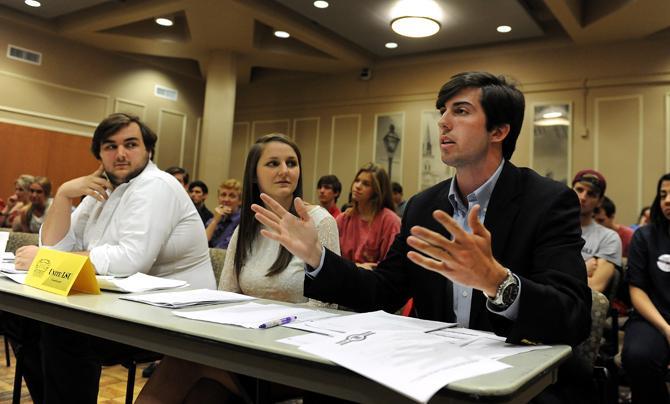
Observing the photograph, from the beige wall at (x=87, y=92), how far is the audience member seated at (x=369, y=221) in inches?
220

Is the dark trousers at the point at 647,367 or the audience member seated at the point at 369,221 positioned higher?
the audience member seated at the point at 369,221

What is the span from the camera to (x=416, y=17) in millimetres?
5883

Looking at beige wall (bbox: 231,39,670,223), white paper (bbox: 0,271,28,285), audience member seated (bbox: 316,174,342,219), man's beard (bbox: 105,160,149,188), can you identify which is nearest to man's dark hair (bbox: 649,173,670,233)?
man's beard (bbox: 105,160,149,188)

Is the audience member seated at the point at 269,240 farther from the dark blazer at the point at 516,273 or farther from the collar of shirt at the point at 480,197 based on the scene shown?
the collar of shirt at the point at 480,197

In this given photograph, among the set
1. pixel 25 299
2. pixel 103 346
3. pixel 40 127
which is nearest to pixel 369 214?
pixel 103 346

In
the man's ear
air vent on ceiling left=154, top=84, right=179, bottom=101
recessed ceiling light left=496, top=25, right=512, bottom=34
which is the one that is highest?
recessed ceiling light left=496, top=25, right=512, bottom=34

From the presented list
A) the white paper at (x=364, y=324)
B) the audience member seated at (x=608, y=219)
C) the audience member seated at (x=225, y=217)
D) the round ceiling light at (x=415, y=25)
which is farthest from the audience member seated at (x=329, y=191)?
the white paper at (x=364, y=324)

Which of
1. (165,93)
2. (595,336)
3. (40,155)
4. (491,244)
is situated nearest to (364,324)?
(491,244)

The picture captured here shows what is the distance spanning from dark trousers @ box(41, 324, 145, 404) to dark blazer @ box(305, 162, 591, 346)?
761 millimetres

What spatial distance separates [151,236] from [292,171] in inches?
22.1

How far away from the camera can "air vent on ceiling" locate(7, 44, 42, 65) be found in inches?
278

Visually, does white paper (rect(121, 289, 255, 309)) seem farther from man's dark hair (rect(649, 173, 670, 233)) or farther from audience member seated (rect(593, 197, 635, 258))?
audience member seated (rect(593, 197, 635, 258))

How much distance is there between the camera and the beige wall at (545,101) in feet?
20.4

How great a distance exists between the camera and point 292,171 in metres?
2.03
